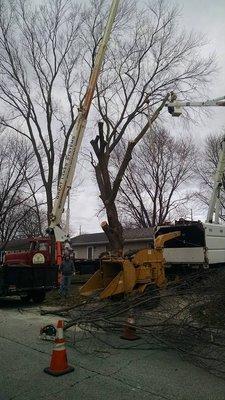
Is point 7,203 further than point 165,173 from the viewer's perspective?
Yes

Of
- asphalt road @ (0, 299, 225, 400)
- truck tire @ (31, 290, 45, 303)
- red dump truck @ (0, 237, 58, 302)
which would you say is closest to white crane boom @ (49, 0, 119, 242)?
red dump truck @ (0, 237, 58, 302)

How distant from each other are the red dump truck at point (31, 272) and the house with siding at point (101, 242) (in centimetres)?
2369

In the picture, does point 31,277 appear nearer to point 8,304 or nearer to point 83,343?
point 8,304

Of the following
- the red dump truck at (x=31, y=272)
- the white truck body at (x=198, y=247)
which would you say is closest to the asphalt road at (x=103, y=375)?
the red dump truck at (x=31, y=272)

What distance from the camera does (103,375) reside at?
591cm

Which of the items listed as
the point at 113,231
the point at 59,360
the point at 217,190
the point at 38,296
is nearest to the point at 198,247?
the point at 217,190

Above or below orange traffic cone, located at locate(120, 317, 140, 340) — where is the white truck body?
above

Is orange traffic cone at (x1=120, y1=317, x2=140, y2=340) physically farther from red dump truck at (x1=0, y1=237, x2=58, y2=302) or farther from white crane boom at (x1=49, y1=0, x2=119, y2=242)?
white crane boom at (x1=49, y1=0, x2=119, y2=242)

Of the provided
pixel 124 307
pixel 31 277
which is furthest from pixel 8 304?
pixel 124 307

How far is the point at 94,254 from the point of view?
152ft

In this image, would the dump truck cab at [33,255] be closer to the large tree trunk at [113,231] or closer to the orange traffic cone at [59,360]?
the large tree trunk at [113,231]

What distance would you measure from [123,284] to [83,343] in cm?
308

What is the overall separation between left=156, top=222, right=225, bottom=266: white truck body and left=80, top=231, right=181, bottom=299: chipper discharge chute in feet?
5.56

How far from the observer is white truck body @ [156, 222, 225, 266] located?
1360cm
